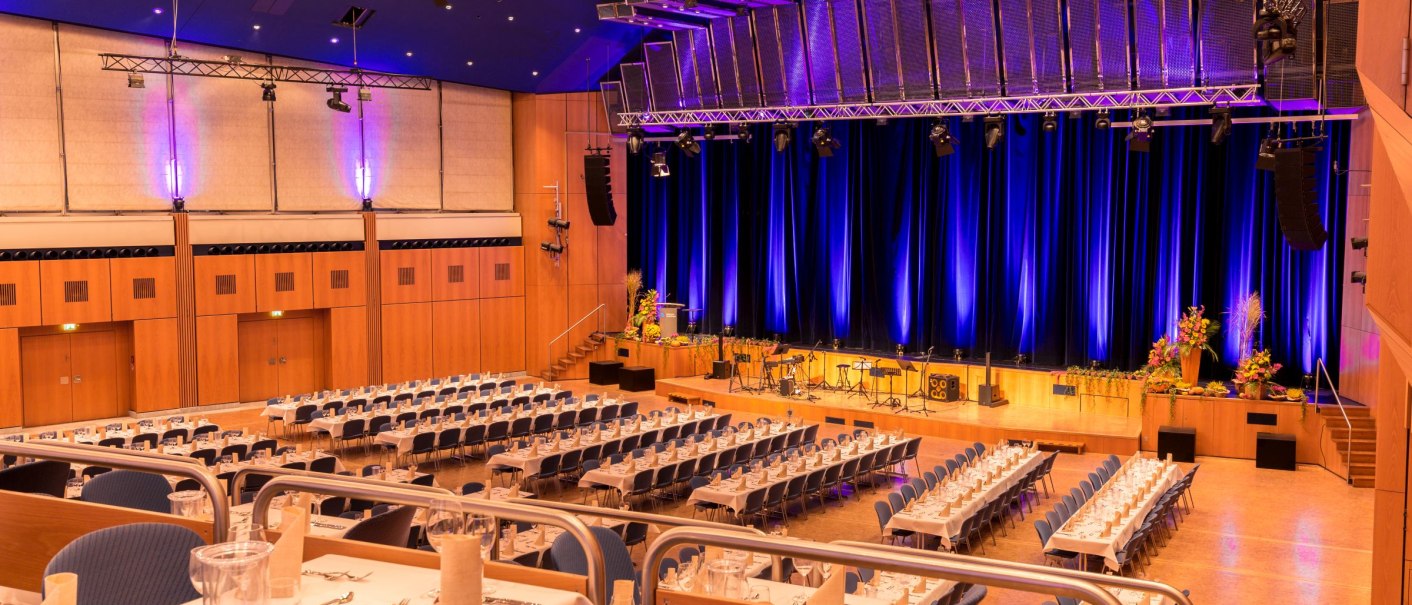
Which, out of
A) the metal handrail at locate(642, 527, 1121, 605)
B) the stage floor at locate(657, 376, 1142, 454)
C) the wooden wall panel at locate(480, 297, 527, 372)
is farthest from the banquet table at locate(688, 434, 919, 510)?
the wooden wall panel at locate(480, 297, 527, 372)

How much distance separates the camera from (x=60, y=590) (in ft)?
8.02

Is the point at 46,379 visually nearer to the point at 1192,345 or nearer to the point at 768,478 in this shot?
the point at 768,478

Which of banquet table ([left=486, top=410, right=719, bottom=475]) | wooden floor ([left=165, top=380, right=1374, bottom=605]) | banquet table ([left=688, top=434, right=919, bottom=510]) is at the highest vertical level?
banquet table ([left=486, top=410, right=719, bottom=475])

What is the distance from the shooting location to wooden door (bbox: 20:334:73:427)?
57.8 feet

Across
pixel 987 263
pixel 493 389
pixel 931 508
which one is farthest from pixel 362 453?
pixel 987 263

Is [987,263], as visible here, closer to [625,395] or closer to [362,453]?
[625,395]

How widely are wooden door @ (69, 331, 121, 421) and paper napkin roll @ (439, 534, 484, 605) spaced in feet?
58.6

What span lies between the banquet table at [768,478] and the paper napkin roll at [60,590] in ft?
30.0

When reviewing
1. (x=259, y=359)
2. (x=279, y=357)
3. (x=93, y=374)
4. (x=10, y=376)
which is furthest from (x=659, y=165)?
(x=10, y=376)

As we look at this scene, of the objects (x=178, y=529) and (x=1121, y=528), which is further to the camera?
(x=1121, y=528)

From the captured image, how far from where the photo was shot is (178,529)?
365 centimetres

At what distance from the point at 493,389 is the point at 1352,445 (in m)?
12.0

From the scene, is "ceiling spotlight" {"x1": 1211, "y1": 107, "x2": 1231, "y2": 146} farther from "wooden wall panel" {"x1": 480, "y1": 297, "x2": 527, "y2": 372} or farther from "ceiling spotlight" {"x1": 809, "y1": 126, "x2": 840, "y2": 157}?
"wooden wall panel" {"x1": 480, "y1": 297, "x2": 527, "y2": 372}

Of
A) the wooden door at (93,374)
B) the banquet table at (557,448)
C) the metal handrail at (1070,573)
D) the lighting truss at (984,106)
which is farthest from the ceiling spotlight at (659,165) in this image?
the metal handrail at (1070,573)
